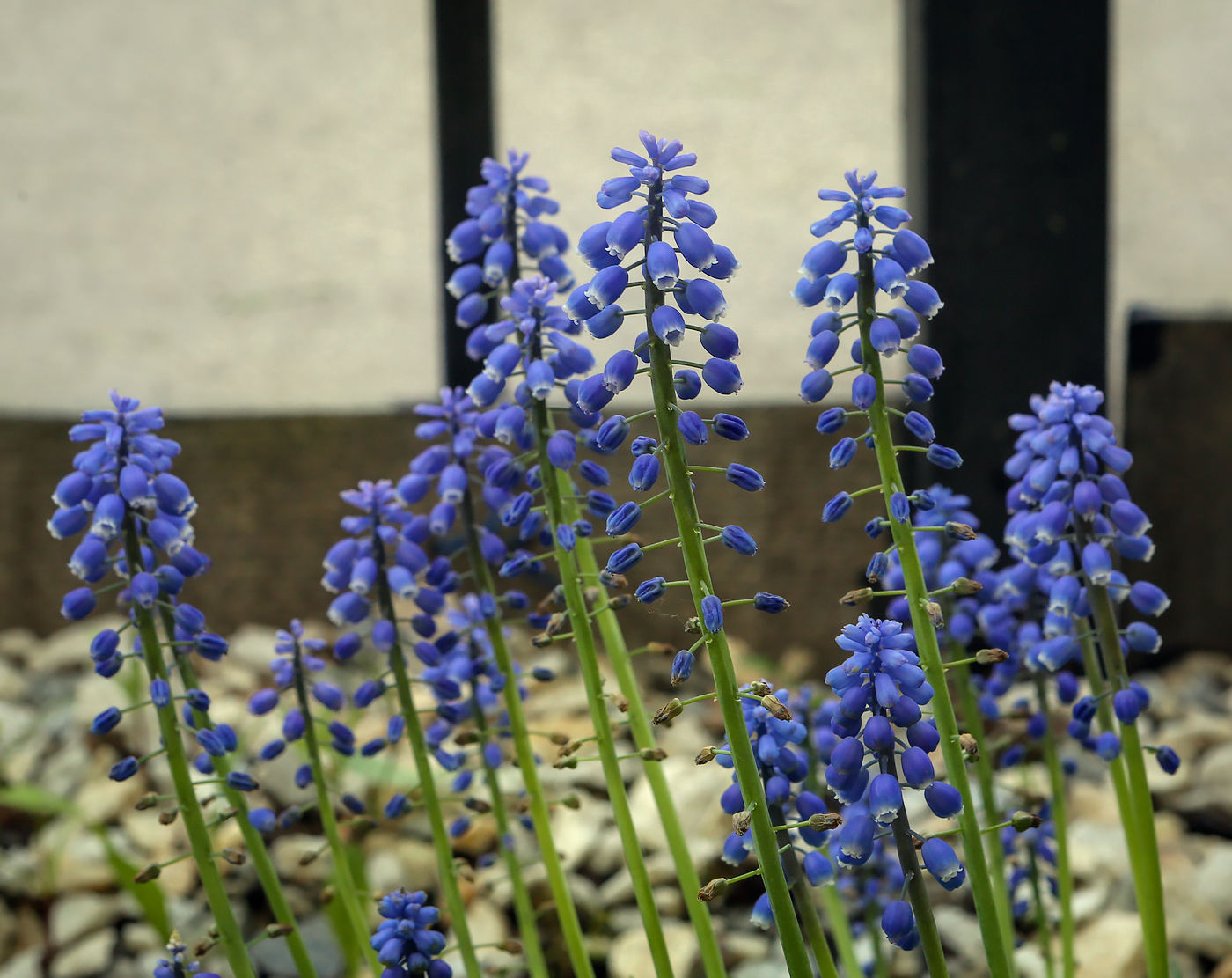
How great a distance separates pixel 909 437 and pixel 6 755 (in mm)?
3491

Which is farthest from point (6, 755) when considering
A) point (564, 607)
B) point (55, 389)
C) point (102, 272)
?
point (564, 607)

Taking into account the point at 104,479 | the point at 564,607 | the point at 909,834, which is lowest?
the point at 909,834

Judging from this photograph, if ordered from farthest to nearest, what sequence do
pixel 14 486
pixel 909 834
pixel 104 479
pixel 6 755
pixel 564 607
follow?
pixel 14 486
pixel 6 755
pixel 564 607
pixel 104 479
pixel 909 834

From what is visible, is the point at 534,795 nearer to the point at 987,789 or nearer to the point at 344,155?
the point at 987,789

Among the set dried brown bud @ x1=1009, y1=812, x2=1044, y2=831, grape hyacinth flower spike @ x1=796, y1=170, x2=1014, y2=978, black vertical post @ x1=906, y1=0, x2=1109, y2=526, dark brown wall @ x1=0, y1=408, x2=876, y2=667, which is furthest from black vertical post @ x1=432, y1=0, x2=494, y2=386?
dried brown bud @ x1=1009, y1=812, x2=1044, y2=831

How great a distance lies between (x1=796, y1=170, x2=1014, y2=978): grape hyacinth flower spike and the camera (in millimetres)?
1299

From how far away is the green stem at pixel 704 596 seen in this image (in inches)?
48.2

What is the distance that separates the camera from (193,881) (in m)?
3.08

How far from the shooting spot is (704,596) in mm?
1233

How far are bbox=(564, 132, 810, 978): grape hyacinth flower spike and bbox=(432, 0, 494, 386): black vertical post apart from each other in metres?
3.13

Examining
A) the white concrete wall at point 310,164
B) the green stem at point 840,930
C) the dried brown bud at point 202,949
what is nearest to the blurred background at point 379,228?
the white concrete wall at point 310,164

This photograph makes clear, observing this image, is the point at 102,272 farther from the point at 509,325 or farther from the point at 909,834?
the point at 909,834

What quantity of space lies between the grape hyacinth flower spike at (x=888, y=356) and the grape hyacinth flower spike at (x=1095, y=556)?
1.11ft

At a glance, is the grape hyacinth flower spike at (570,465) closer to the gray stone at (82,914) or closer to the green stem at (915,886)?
the green stem at (915,886)
